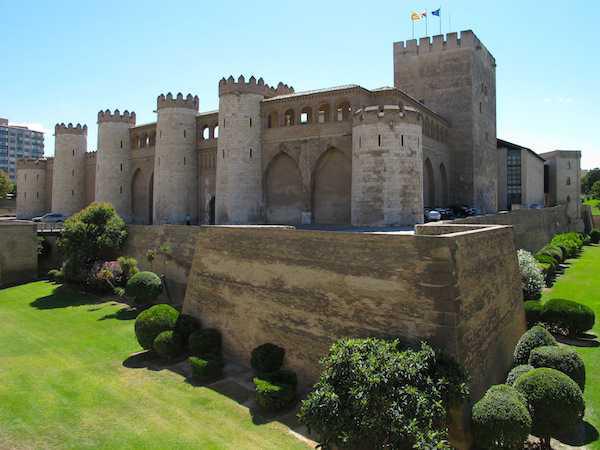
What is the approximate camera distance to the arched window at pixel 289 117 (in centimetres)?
3041

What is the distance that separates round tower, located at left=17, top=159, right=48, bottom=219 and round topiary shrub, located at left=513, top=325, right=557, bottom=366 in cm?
4735

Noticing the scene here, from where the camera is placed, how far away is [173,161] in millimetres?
Answer: 33719

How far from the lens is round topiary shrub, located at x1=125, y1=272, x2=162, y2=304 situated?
23.9m

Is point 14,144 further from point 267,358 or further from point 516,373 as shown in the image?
point 516,373

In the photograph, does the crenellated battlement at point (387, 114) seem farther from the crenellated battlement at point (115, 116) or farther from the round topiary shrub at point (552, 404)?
the crenellated battlement at point (115, 116)

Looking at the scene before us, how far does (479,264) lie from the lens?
1368cm

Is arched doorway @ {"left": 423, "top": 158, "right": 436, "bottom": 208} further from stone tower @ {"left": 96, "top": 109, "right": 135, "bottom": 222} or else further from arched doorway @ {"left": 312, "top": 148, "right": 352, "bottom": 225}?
stone tower @ {"left": 96, "top": 109, "right": 135, "bottom": 222}

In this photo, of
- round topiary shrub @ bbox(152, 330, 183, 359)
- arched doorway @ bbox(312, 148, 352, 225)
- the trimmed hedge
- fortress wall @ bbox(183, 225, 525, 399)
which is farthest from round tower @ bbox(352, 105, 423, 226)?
the trimmed hedge

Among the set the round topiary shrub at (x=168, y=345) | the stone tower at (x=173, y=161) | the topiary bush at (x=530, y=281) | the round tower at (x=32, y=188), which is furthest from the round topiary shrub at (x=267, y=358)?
the round tower at (x=32, y=188)

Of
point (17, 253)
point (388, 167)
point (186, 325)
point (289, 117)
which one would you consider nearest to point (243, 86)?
point (289, 117)

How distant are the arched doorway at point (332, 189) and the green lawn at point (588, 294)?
12.0 m

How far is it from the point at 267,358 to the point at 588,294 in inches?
766

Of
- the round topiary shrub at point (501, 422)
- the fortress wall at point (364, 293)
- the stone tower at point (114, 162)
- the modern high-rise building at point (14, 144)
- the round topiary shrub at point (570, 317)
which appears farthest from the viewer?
the modern high-rise building at point (14, 144)

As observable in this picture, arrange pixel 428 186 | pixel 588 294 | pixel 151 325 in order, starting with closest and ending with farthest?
pixel 151 325
pixel 588 294
pixel 428 186
